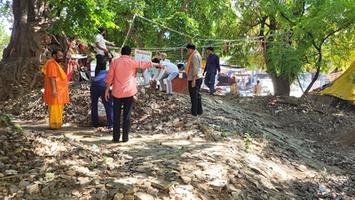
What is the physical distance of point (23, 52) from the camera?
34.0ft

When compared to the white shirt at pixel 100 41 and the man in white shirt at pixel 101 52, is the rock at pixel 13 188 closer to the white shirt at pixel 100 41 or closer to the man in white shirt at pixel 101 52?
the man in white shirt at pixel 101 52

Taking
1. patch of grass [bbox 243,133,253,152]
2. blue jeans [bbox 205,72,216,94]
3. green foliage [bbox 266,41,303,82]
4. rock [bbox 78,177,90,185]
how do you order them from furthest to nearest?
green foliage [bbox 266,41,303,82] → blue jeans [bbox 205,72,216,94] → patch of grass [bbox 243,133,253,152] → rock [bbox 78,177,90,185]

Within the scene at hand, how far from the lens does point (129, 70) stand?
20.4 feet

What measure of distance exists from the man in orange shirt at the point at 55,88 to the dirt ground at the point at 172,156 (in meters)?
0.32

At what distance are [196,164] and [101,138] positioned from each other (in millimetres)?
2329

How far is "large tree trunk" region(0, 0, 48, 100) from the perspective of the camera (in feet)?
33.2

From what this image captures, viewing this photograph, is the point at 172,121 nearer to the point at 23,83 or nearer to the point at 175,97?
the point at 175,97

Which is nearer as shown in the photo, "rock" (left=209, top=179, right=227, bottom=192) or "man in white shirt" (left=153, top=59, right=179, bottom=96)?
"rock" (left=209, top=179, right=227, bottom=192)

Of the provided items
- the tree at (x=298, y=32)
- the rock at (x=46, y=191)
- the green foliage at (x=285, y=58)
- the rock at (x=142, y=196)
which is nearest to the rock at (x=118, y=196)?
the rock at (x=142, y=196)

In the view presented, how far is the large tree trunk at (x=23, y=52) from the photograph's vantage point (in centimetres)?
1012

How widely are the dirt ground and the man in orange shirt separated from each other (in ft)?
1.04

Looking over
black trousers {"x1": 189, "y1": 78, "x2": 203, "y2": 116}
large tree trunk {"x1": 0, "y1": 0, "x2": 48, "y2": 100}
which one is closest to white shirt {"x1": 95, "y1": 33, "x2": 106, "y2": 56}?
black trousers {"x1": 189, "y1": 78, "x2": 203, "y2": 116}

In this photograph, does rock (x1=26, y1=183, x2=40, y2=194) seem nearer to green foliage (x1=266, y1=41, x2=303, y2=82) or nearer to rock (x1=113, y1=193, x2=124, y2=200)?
rock (x1=113, y1=193, x2=124, y2=200)

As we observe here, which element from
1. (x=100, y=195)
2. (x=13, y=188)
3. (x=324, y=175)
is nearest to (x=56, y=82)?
(x=13, y=188)
